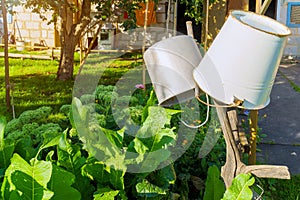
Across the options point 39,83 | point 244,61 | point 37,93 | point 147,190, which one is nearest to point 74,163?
point 147,190

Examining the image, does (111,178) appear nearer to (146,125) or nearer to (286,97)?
(146,125)

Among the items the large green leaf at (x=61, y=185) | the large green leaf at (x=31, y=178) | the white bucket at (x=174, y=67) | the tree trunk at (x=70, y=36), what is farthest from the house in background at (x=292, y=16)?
the large green leaf at (x=31, y=178)

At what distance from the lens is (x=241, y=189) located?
5.01 ft

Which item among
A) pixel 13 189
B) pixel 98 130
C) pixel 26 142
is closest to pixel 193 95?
pixel 98 130

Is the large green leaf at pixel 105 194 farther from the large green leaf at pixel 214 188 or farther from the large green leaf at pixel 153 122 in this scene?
the large green leaf at pixel 214 188

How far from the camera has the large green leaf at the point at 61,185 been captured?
1450 mm

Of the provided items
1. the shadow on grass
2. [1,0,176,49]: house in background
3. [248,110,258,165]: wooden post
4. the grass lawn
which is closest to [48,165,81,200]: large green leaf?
[248,110,258,165]: wooden post

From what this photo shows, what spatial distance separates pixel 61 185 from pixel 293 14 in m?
7.74

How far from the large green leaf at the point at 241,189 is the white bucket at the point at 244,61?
34 cm

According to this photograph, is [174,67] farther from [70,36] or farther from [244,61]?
[70,36]

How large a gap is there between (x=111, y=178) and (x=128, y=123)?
45 cm

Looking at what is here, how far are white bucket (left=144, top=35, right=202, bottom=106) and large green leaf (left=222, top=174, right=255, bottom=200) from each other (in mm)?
372

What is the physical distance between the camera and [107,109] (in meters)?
2.41

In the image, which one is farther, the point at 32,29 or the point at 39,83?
the point at 32,29
